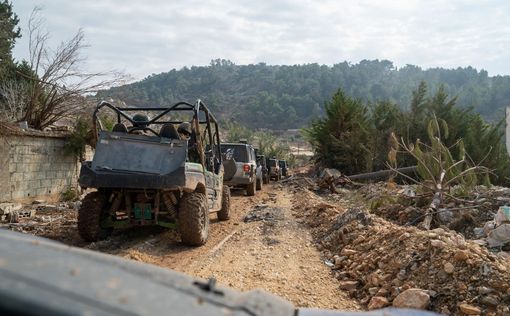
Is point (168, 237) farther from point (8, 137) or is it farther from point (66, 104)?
point (66, 104)

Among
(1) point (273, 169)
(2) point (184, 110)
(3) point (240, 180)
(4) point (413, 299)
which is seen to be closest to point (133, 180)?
(2) point (184, 110)

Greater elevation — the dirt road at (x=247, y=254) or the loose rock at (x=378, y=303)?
the loose rock at (x=378, y=303)

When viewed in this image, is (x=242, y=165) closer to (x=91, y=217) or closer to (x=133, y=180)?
(x=91, y=217)

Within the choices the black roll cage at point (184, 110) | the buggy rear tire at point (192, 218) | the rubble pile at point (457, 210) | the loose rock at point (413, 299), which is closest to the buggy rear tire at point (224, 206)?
the black roll cage at point (184, 110)

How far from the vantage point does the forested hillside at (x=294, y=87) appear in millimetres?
95363

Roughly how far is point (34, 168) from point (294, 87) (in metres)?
111

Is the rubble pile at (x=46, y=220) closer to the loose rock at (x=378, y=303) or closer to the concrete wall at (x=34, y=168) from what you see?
the concrete wall at (x=34, y=168)

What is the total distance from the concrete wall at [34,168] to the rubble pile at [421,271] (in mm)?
8408

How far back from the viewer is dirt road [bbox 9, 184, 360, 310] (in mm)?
5410

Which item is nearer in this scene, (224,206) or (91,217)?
(91,217)

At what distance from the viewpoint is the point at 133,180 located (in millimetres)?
7223

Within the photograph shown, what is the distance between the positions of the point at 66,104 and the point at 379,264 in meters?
13.0

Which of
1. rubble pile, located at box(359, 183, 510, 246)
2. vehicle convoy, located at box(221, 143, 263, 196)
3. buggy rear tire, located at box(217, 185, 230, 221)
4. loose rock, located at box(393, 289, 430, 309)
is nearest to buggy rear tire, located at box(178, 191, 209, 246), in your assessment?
buggy rear tire, located at box(217, 185, 230, 221)

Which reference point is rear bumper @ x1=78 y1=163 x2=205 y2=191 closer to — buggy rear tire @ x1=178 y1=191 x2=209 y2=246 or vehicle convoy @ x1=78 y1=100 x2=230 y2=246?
vehicle convoy @ x1=78 y1=100 x2=230 y2=246
